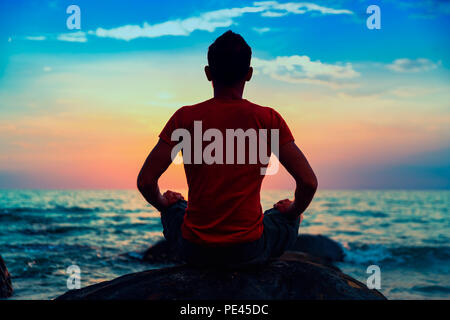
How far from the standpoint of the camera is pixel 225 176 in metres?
2.52

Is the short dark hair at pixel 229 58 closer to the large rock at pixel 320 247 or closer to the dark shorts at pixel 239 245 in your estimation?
the dark shorts at pixel 239 245

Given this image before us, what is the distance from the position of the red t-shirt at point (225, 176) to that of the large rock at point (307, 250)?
7.71 m

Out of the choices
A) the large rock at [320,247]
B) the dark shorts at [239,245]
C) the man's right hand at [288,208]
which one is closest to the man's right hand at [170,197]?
the dark shorts at [239,245]

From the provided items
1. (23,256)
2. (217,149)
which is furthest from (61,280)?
(217,149)

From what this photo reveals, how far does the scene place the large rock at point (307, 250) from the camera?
33.0 feet

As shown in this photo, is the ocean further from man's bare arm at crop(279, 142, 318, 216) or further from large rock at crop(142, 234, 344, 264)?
man's bare arm at crop(279, 142, 318, 216)

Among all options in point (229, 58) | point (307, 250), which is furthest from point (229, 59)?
point (307, 250)

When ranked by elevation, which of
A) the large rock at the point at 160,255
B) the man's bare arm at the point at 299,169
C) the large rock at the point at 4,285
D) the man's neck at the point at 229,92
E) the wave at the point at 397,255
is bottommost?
the wave at the point at 397,255

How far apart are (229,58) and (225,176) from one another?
838 mm

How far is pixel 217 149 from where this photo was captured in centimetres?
250

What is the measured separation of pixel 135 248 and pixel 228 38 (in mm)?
10640

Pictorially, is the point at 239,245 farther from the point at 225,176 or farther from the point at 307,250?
the point at 307,250

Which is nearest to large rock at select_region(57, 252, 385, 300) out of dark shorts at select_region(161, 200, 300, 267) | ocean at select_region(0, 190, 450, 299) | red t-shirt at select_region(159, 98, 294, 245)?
dark shorts at select_region(161, 200, 300, 267)
